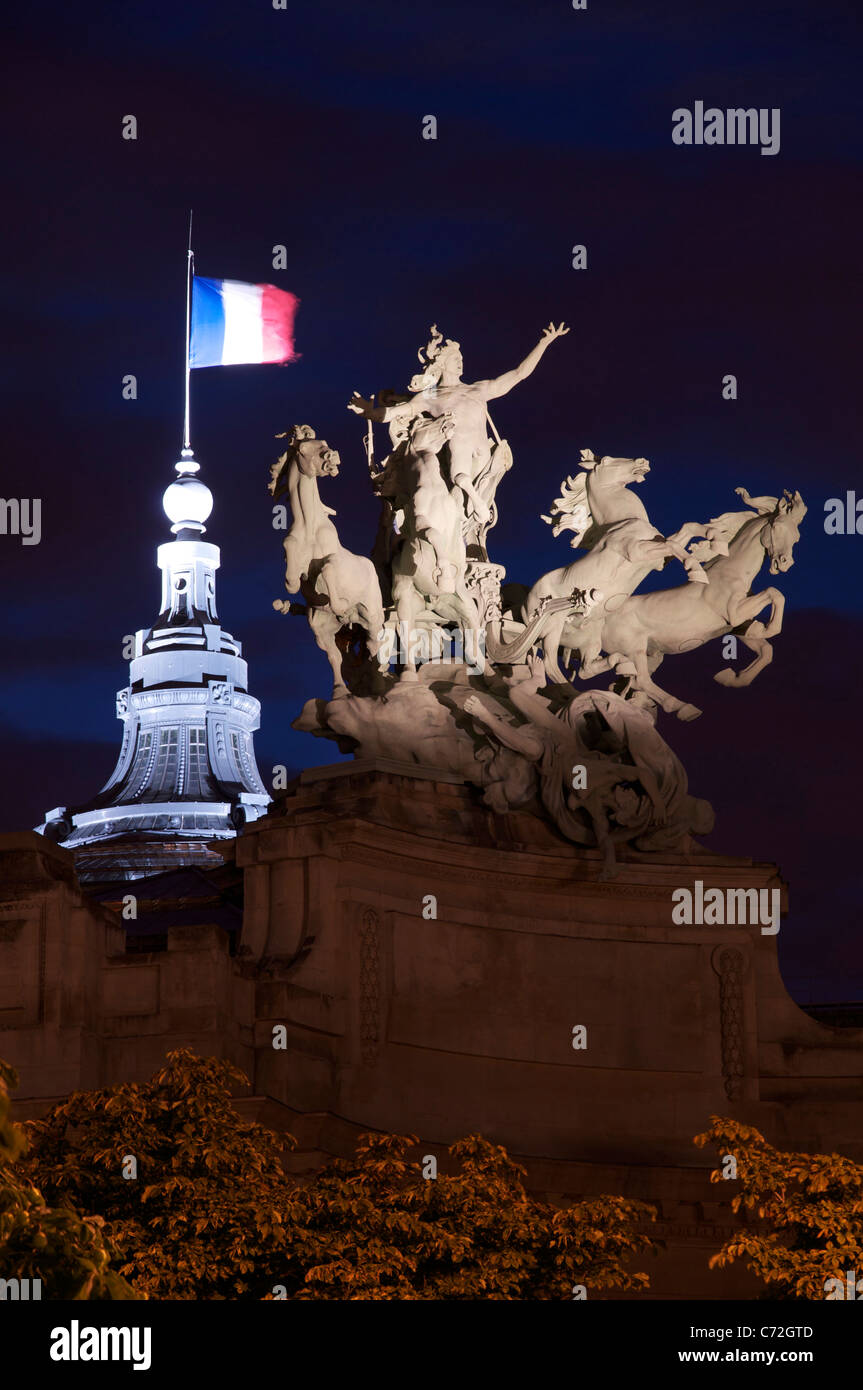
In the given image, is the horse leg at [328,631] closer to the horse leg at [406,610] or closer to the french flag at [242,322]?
the horse leg at [406,610]

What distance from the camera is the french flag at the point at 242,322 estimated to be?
58.9 meters

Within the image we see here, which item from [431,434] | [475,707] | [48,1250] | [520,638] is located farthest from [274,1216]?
[431,434]

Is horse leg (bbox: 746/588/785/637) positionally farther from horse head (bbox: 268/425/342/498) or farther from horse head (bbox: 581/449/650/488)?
horse head (bbox: 268/425/342/498)

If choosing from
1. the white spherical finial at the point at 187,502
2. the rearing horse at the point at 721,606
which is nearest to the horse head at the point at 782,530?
the rearing horse at the point at 721,606

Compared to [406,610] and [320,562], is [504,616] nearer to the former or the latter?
[406,610]

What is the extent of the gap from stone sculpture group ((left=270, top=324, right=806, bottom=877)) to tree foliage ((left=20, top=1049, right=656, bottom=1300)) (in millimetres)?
14268

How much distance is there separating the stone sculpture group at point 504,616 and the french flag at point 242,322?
874 cm

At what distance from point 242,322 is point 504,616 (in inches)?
481

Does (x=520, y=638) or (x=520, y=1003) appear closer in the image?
(x=520, y=1003)

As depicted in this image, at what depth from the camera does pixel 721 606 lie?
165 ft

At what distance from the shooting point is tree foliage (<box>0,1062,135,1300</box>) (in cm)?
2150

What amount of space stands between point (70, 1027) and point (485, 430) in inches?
565
